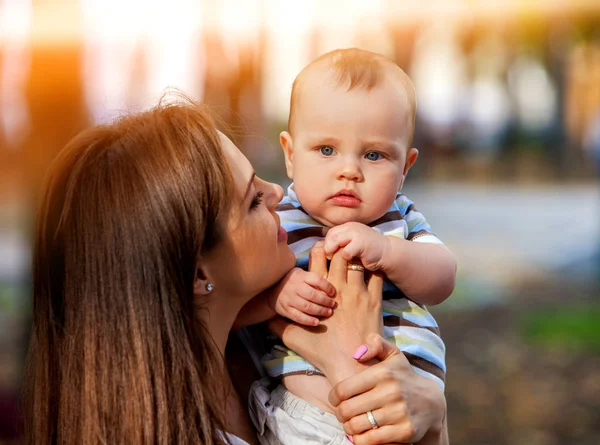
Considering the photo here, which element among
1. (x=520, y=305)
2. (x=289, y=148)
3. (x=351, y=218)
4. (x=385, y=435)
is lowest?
(x=520, y=305)

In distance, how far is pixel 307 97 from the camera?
1611 millimetres

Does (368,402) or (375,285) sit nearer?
(368,402)

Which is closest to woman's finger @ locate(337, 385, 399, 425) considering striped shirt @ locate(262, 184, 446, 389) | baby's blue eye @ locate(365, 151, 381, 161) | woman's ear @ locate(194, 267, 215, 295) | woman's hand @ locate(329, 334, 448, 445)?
woman's hand @ locate(329, 334, 448, 445)

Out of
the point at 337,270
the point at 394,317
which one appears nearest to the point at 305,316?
the point at 337,270

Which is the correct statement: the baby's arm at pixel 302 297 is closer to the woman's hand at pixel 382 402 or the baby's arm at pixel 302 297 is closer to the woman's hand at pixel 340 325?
the woman's hand at pixel 340 325

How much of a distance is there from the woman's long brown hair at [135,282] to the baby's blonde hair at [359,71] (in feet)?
1.01

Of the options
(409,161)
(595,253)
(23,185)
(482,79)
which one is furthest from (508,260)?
(409,161)

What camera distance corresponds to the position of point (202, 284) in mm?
1509

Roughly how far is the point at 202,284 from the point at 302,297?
0.21 meters

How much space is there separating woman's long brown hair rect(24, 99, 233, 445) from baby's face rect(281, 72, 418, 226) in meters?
0.22

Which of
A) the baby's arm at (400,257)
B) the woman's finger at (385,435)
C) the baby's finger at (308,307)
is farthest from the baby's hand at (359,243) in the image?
the woman's finger at (385,435)

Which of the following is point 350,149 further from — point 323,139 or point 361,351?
point 361,351

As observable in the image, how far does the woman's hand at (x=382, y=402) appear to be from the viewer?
57.6 inches

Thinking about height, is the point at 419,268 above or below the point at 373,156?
below
